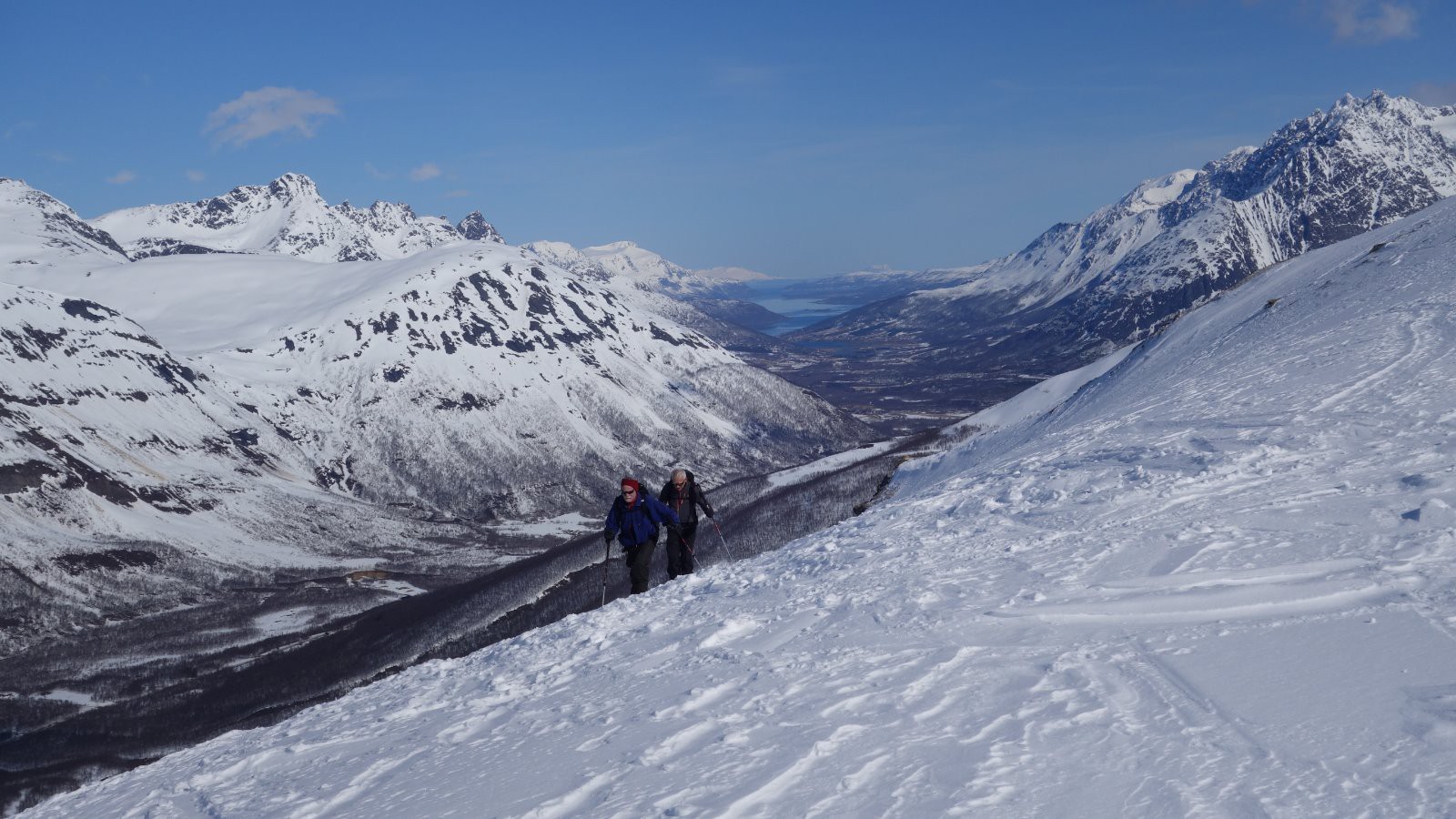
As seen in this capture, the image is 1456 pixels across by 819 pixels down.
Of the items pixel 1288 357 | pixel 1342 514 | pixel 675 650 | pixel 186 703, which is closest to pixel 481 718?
pixel 675 650

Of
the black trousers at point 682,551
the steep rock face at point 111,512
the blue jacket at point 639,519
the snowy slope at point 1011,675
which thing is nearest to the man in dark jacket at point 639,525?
the blue jacket at point 639,519

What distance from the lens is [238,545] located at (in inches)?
6629

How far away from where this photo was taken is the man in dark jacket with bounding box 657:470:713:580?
25.1m

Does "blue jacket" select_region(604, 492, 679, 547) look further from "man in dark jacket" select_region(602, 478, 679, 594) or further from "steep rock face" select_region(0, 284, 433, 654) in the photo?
"steep rock face" select_region(0, 284, 433, 654)

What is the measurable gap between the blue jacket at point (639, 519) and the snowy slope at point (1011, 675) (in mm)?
1800

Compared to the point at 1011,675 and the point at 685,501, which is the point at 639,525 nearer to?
the point at 685,501

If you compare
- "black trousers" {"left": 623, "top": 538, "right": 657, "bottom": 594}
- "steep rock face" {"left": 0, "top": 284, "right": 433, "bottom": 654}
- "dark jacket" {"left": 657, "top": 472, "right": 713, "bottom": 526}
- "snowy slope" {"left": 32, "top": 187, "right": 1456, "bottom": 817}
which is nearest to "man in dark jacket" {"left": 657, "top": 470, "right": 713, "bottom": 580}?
"dark jacket" {"left": 657, "top": 472, "right": 713, "bottom": 526}

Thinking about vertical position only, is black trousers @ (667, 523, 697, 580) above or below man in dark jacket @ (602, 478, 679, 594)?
below

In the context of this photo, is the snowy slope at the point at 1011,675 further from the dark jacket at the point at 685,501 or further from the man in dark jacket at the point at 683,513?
the dark jacket at the point at 685,501

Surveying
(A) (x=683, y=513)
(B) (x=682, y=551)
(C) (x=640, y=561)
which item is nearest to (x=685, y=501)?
(A) (x=683, y=513)

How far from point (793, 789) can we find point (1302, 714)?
17.9ft

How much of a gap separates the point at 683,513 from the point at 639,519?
6.12 ft

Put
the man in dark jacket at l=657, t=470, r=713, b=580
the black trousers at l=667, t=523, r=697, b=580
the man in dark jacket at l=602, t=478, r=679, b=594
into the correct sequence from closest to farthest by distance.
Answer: the man in dark jacket at l=602, t=478, r=679, b=594 → the man in dark jacket at l=657, t=470, r=713, b=580 → the black trousers at l=667, t=523, r=697, b=580

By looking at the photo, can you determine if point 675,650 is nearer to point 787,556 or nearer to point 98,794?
point 787,556
